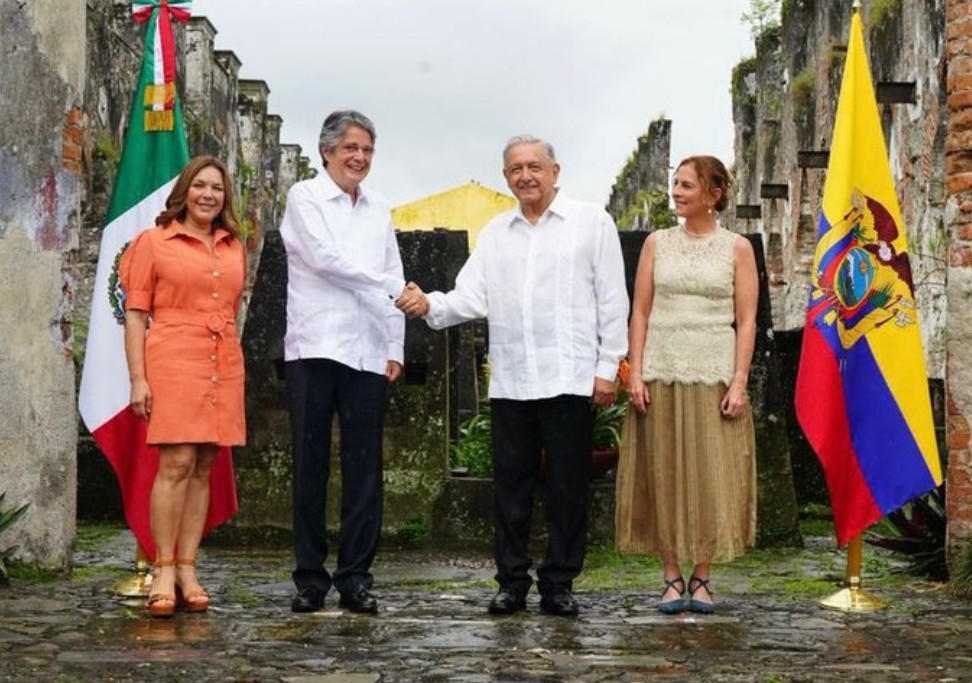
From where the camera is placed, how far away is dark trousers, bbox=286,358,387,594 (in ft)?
22.4

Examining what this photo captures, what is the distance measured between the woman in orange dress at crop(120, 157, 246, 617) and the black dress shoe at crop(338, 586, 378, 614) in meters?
0.55

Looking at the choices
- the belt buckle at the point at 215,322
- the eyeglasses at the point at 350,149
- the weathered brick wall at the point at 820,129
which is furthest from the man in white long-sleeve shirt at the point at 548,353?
the weathered brick wall at the point at 820,129

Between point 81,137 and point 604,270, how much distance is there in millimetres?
2683

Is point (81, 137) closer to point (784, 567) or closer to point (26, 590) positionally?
point (26, 590)

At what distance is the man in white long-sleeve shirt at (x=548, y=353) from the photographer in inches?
266

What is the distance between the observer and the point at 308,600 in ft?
22.1

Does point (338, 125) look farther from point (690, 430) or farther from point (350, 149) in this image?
point (690, 430)

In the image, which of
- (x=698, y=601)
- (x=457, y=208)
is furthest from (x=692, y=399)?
(x=457, y=208)

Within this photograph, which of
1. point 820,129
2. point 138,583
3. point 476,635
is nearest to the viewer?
point 476,635

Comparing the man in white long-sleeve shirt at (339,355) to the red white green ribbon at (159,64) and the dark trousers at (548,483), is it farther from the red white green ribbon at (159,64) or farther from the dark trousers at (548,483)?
the red white green ribbon at (159,64)

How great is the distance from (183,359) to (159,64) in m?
1.86

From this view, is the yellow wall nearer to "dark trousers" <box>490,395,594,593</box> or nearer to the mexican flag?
the mexican flag

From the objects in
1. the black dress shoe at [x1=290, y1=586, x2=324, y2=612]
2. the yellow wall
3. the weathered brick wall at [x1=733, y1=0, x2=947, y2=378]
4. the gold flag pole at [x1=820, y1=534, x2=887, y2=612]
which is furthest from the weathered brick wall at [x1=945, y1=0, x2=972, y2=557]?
the yellow wall

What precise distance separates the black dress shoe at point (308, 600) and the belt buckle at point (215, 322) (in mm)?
1060
